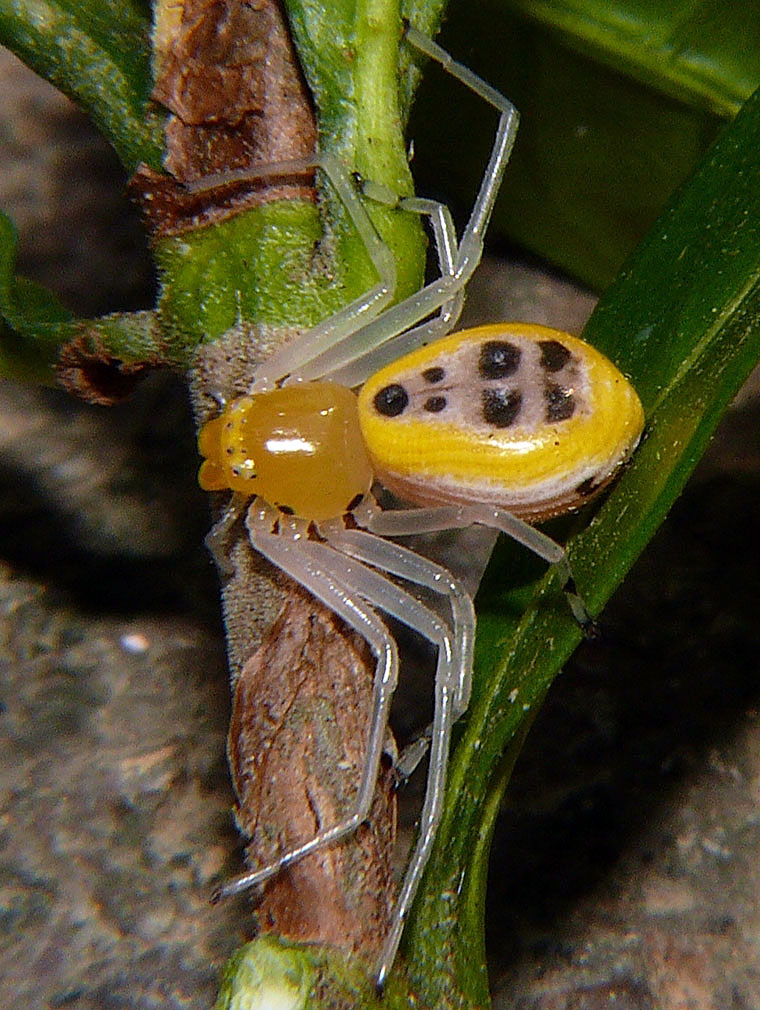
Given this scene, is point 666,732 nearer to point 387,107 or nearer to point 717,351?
point 717,351

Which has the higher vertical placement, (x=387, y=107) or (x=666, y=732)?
(x=387, y=107)

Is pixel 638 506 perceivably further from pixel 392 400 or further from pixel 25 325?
pixel 25 325

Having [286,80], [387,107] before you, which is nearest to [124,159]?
[286,80]

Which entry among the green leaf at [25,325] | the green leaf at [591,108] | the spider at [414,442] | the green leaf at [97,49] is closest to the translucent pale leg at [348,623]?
the spider at [414,442]

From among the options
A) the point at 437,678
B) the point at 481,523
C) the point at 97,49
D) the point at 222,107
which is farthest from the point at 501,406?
the point at 97,49

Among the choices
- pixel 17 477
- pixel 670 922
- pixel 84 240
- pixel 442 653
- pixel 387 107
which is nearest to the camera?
pixel 387 107

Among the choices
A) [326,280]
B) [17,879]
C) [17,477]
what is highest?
[326,280]

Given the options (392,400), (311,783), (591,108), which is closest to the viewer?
(311,783)
